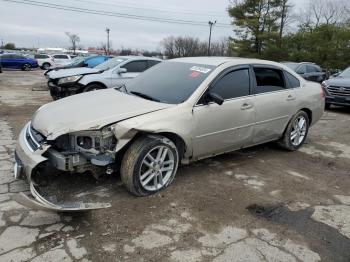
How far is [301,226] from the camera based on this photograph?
3.71 metres

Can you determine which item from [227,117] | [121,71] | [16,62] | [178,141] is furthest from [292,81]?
[16,62]

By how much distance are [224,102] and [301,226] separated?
185 centimetres

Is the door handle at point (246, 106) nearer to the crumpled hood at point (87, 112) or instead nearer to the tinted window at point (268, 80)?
the tinted window at point (268, 80)

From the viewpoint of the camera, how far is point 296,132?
6.29 m

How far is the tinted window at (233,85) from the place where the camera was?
4864 millimetres

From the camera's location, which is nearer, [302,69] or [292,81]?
[292,81]

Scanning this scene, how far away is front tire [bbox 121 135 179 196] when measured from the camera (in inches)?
157

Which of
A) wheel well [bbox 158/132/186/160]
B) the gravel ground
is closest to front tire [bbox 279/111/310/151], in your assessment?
the gravel ground

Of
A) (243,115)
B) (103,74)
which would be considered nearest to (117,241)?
(243,115)

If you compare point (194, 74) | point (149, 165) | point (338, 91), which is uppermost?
point (194, 74)

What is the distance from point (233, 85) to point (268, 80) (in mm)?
901

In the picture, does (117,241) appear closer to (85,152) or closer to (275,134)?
(85,152)

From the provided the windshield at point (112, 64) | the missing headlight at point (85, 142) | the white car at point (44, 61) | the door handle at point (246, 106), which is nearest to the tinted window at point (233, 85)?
the door handle at point (246, 106)

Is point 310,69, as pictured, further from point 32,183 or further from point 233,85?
point 32,183
